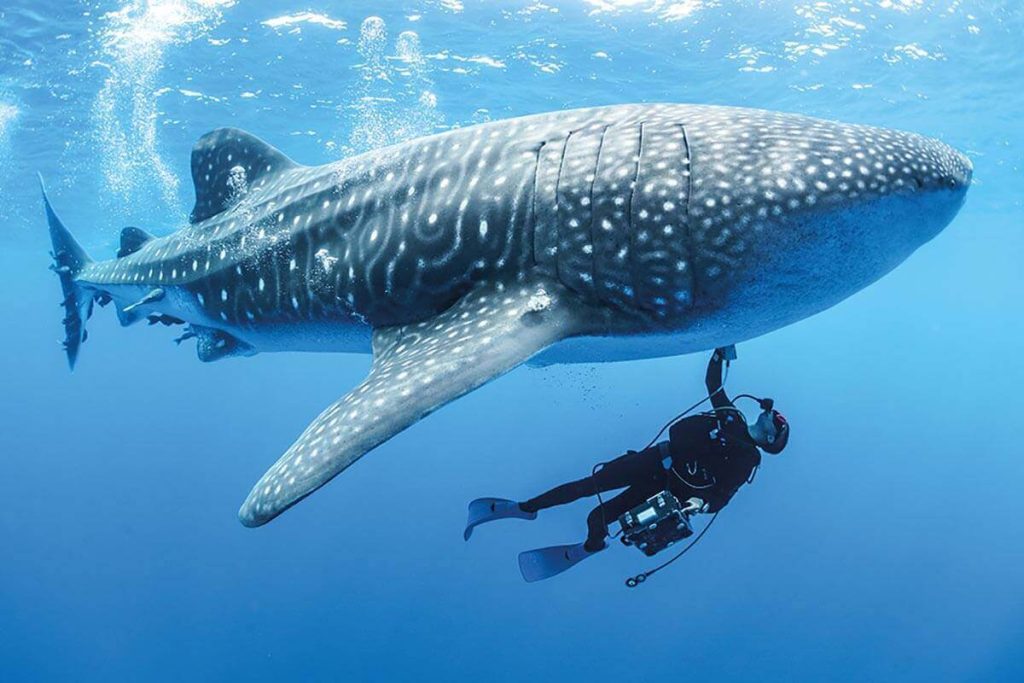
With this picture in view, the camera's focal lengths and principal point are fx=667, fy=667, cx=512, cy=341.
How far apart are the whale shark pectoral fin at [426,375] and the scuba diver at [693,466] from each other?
110 inches

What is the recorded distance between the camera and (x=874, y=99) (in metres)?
21.3

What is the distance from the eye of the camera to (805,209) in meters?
3.00

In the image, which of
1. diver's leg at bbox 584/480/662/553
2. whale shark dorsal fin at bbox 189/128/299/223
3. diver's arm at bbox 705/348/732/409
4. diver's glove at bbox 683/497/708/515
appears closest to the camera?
diver's glove at bbox 683/497/708/515

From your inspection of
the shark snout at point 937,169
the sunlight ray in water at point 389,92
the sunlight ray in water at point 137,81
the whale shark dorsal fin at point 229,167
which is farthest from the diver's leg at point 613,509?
the sunlight ray in water at point 137,81

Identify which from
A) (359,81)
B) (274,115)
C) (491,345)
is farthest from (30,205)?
(491,345)

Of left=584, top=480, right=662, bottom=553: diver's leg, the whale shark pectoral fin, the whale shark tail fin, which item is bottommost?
left=584, top=480, right=662, bottom=553: diver's leg

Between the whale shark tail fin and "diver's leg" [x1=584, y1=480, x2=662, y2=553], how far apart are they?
6.46 meters

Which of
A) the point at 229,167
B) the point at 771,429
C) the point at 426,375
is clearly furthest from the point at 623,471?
the point at 229,167

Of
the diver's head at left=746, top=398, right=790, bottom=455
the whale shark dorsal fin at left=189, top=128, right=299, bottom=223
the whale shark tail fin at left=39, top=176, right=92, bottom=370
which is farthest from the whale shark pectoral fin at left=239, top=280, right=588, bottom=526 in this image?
the whale shark tail fin at left=39, top=176, right=92, bottom=370

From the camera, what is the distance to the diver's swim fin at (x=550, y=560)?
21.8ft

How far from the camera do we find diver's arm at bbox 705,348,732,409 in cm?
596

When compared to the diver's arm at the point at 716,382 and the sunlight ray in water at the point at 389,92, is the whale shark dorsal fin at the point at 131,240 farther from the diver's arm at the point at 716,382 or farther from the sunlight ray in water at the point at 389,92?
the sunlight ray in water at the point at 389,92

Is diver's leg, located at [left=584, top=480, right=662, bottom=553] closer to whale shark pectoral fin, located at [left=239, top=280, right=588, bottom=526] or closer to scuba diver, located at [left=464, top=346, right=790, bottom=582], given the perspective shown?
scuba diver, located at [left=464, top=346, right=790, bottom=582]

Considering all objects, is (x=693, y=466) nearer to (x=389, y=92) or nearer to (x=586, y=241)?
(x=586, y=241)
